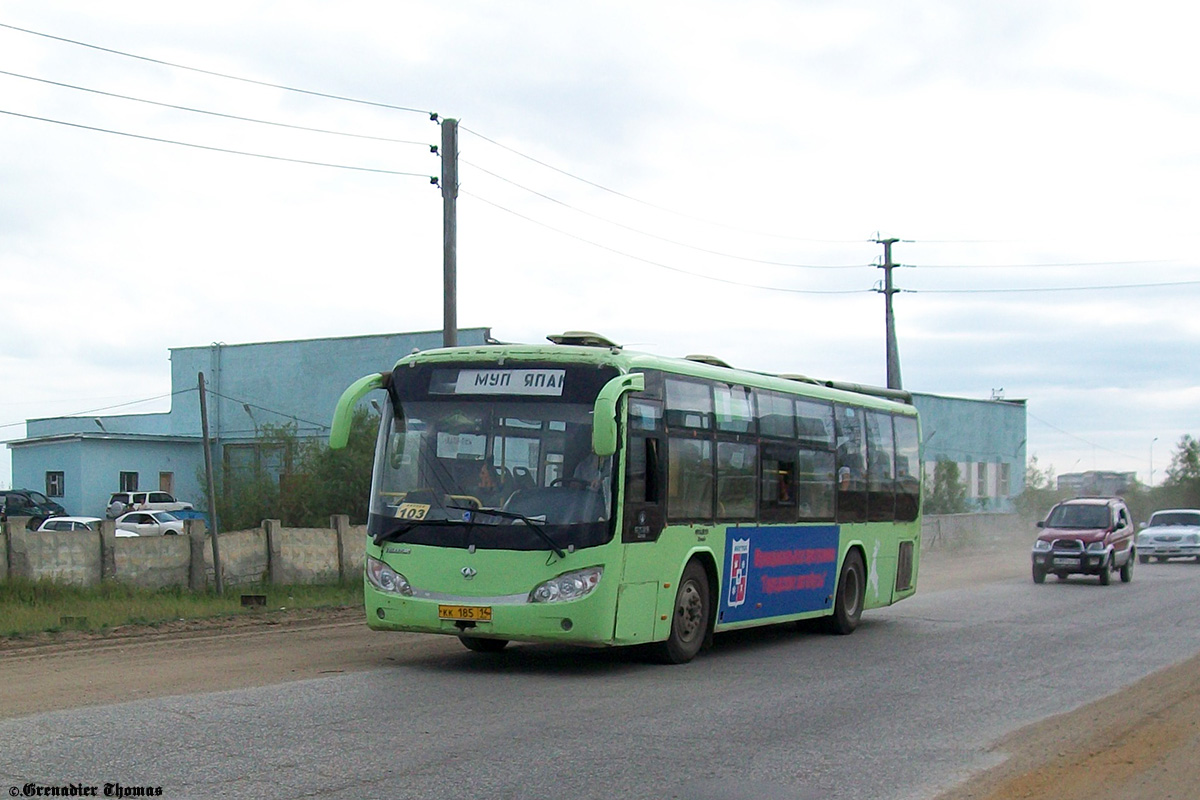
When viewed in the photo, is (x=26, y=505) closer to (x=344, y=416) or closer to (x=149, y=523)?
(x=149, y=523)

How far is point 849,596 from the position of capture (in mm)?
A: 17875

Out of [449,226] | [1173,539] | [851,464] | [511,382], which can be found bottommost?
[1173,539]

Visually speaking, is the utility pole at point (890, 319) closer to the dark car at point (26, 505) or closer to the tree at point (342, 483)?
the tree at point (342, 483)

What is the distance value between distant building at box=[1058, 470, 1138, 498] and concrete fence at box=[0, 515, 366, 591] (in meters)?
75.0

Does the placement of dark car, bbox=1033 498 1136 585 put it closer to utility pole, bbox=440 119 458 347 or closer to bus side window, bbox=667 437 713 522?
utility pole, bbox=440 119 458 347

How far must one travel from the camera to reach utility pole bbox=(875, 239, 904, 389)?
156 feet

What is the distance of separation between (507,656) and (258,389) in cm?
4761

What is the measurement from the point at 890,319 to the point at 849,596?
106 ft

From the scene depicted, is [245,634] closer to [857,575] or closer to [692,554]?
[692,554]

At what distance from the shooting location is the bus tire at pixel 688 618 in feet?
43.5

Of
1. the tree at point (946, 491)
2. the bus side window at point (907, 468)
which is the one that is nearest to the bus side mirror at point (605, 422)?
the bus side window at point (907, 468)

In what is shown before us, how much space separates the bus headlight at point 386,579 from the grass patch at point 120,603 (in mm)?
5515

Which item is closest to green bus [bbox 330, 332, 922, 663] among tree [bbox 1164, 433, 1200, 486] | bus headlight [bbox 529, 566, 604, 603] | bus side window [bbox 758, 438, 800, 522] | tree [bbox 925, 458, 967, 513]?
bus headlight [bbox 529, 566, 604, 603]

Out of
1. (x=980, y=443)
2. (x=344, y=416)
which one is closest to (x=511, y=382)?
(x=344, y=416)
